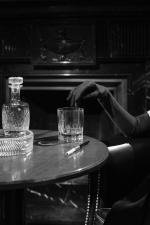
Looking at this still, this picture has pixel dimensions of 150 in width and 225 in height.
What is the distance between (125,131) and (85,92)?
0.24 m

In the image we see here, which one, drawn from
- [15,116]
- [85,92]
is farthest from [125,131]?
[15,116]

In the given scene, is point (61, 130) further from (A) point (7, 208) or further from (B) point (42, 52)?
(B) point (42, 52)

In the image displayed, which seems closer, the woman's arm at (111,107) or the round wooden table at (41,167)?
the round wooden table at (41,167)

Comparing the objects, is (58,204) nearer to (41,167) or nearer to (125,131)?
(125,131)

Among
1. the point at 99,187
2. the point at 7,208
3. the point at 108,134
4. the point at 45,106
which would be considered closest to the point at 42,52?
the point at 45,106

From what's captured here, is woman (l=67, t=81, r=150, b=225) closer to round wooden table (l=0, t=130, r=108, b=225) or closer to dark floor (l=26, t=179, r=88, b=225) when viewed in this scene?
round wooden table (l=0, t=130, r=108, b=225)

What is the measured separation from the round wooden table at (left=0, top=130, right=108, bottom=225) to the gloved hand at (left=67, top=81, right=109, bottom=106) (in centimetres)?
15

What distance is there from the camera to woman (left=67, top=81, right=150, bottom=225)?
0.91 m

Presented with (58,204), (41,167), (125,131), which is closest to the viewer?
(41,167)

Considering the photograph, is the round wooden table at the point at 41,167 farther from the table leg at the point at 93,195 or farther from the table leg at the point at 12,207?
the table leg at the point at 93,195

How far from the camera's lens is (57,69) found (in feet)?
7.80

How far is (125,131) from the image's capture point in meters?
1.42

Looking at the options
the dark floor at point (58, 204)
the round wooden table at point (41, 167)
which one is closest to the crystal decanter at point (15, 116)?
the round wooden table at point (41, 167)

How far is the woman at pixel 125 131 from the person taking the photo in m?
0.91
